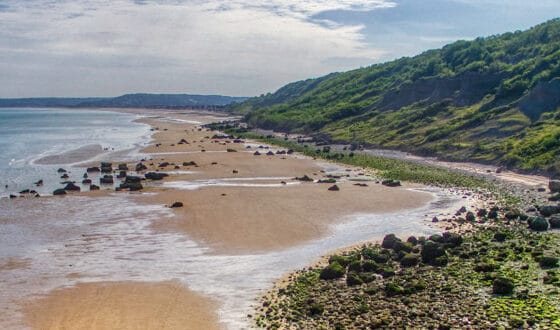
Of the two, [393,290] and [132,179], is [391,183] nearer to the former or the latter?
[132,179]

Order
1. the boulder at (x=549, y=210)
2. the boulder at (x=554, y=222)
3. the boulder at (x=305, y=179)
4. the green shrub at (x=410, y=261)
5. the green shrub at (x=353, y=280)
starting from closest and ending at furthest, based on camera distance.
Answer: the green shrub at (x=353, y=280)
the green shrub at (x=410, y=261)
the boulder at (x=554, y=222)
the boulder at (x=549, y=210)
the boulder at (x=305, y=179)

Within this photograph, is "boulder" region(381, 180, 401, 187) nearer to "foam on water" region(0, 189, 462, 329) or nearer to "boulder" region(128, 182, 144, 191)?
"foam on water" region(0, 189, 462, 329)

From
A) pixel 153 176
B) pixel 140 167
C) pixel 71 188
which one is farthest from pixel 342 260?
pixel 140 167

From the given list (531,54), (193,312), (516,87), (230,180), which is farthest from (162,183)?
(531,54)

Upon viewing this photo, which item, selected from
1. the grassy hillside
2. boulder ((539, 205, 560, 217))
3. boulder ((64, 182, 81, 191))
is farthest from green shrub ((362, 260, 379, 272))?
the grassy hillside

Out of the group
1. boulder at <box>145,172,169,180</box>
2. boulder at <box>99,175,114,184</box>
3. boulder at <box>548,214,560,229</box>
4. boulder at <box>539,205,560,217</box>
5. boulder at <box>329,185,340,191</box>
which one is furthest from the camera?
boulder at <box>145,172,169,180</box>

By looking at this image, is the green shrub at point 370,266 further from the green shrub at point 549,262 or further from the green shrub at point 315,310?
the green shrub at point 549,262

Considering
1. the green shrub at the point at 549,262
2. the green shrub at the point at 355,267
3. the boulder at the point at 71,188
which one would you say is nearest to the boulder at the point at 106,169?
the boulder at the point at 71,188
